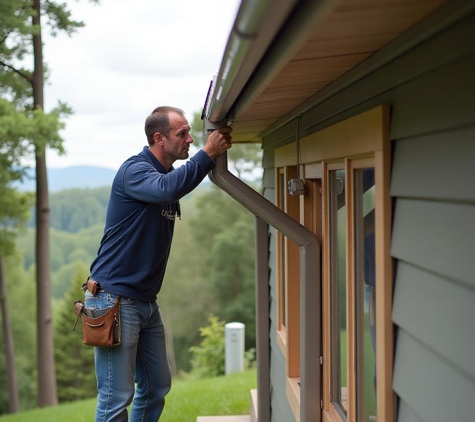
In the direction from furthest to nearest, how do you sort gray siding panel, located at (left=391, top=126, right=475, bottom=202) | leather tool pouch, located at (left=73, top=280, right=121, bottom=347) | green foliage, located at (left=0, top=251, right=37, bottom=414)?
green foliage, located at (left=0, top=251, right=37, bottom=414) < leather tool pouch, located at (left=73, top=280, right=121, bottom=347) < gray siding panel, located at (left=391, top=126, right=475, bottom=202)

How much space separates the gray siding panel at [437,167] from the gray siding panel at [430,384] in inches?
14.2

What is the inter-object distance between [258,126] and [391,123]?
2.82 meters

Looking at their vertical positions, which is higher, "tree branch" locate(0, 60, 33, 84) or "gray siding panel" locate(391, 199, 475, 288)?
"tree branch" locate(0, 60, 33, 84)

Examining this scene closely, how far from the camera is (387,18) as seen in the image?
150 cm

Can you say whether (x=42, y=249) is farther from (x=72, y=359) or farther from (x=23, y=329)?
(x=23, y=329)

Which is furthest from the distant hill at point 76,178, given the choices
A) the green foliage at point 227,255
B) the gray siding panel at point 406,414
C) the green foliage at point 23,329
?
the gray siding panel at point 406,414

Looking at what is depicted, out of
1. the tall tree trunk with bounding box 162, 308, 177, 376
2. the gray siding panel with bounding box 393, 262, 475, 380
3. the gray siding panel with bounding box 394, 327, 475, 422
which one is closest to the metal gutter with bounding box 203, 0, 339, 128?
the gray siding panel with bounding box 393, 262, 475, 380

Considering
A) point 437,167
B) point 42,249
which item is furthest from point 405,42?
point 42,249

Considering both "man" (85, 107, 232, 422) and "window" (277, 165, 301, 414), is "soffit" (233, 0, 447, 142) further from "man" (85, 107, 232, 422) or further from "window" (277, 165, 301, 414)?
"window" (277, 165, 301, 414)

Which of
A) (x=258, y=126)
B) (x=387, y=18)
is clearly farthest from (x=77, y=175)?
(x=387, y=18)

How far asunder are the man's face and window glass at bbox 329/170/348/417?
0.85 metres

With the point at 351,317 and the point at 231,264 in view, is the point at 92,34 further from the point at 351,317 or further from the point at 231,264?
the point at 351,317

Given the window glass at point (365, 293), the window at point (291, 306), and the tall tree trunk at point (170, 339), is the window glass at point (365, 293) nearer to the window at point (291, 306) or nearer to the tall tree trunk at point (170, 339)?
the window at point (291, 306)

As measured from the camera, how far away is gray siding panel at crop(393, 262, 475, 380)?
53.6 inches
